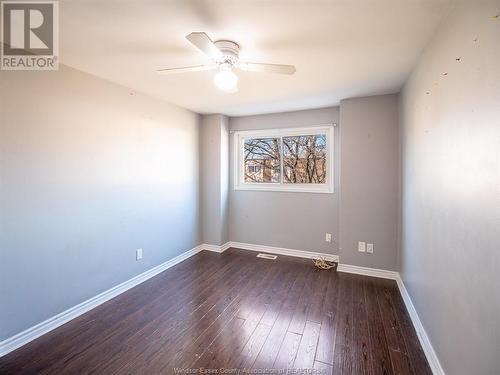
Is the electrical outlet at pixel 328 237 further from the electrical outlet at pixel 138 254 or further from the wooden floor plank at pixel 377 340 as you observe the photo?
the electrical outlet at pixel 138 254

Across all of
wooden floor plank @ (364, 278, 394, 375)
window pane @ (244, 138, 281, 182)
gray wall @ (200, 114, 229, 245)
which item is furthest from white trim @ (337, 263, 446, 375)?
gray wall @ (200, 114, 229, 245)

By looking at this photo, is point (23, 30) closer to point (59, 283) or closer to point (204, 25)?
point (204, 25)

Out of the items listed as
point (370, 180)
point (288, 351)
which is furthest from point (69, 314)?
point (370, 180)

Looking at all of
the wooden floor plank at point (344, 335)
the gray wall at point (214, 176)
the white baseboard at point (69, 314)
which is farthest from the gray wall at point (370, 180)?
the white baseboard at point (69, 314)

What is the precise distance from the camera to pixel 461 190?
1.29 metres

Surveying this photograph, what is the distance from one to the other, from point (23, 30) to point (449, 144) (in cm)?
288

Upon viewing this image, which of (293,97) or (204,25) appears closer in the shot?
(204,25)

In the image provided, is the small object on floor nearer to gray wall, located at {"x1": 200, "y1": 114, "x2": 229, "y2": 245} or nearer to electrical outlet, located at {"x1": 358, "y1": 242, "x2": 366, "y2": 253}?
electrical outlet, located at {"x1": 358, "y1": 242, "x2": 366, "y2": 253}

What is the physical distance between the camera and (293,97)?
3.13 metres

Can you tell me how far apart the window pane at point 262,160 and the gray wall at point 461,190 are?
7.35 feet

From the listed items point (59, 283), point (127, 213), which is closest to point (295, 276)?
point (127, 213)

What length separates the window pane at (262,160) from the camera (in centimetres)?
409

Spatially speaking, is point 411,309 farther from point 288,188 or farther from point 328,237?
point 288,188

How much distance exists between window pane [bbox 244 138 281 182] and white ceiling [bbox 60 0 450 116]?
4.75ft
